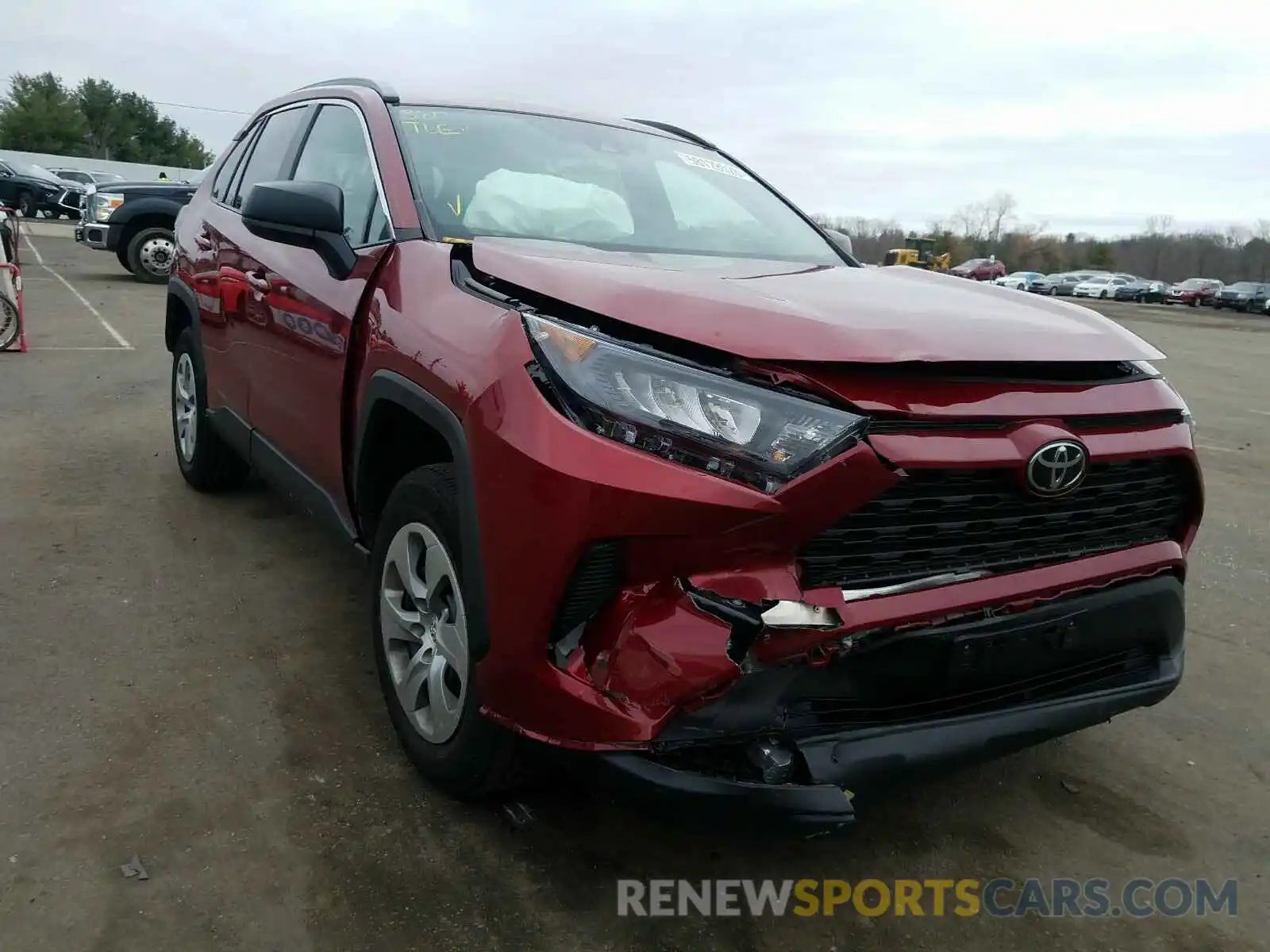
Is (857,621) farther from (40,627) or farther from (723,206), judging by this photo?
(40,627)

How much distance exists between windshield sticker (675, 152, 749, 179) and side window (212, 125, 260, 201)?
6.64 feet

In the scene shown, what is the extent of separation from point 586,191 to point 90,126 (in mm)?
83446

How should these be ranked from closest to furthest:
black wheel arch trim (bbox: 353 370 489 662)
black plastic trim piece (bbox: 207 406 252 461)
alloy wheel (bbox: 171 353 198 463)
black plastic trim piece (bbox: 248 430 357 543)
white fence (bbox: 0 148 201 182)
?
black wheel arch trim (bbox: 353 370 489 662) < black plastic trim piece (bbox: 248 430 357 543) < black plastic trim piece (bbox: 207 406 252 461) < alloy wheel (bbox: 171 353 198 463) < white fence (bbox: 0 148 201 182)

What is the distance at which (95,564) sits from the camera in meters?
3.84

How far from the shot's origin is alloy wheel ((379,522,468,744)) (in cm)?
222

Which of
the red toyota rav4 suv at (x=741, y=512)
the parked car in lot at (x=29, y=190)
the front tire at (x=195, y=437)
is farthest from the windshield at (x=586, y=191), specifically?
the parked car in lot at (x=29, y=190)

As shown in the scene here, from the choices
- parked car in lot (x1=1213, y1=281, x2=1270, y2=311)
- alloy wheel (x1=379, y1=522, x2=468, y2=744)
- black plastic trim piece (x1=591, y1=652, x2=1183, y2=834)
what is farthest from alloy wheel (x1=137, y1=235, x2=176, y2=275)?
parked car in lot (x1=1213, y1=281, x2=1270, y2=311)

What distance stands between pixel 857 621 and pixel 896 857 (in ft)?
2.75

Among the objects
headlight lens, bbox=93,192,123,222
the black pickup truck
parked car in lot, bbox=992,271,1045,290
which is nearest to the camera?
the black pickup truck

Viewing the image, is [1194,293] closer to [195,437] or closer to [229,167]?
[229,167]

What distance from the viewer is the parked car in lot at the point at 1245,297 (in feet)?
138

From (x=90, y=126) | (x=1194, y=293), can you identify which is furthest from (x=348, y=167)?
(x=90, y=126)

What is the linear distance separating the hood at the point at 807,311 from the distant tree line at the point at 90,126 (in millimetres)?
76793

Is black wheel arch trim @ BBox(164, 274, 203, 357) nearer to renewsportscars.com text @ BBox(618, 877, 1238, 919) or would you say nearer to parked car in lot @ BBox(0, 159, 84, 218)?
renewsportscars.com text @ BBox(618, 877, 1238, 919)
